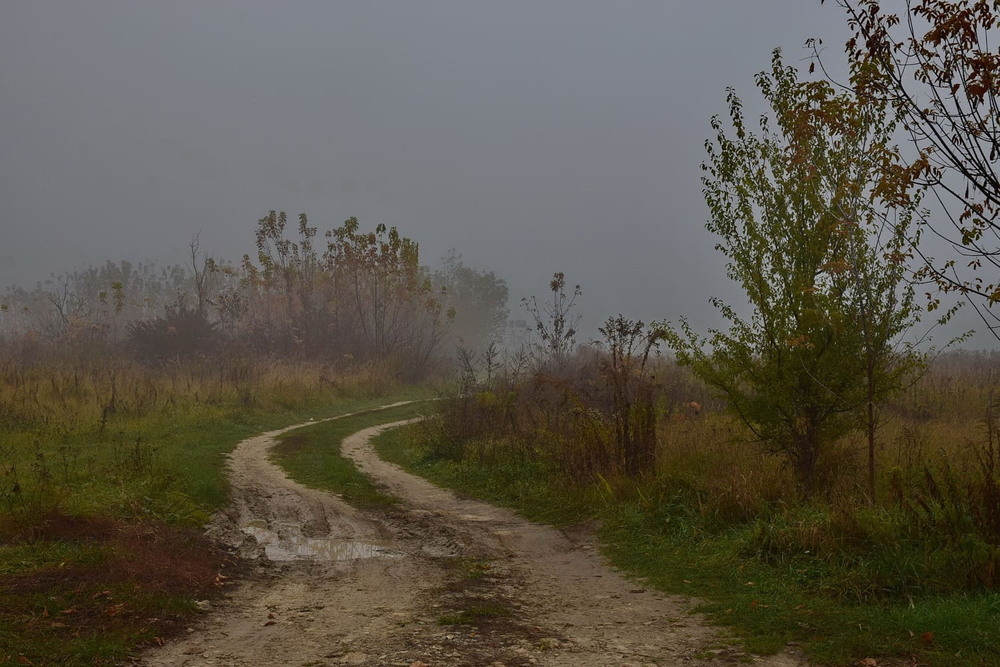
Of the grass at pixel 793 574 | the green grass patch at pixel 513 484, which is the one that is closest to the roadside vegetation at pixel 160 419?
the green grass patch at pixel 513 484

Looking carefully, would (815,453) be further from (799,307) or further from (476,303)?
(476,303)

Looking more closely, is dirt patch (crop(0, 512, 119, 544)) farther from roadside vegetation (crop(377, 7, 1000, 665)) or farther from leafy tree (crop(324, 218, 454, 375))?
leafy tree (crop(324, 218, 454, 375))

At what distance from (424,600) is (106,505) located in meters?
4.94

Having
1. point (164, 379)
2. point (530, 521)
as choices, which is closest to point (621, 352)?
point (530, 521)

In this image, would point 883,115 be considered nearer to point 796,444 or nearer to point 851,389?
point 851,389

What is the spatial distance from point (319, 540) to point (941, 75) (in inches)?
333

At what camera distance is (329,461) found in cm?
1542

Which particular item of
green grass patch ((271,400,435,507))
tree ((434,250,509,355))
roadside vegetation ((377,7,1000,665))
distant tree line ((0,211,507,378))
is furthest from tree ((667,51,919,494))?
tree ((434,250,509,355))

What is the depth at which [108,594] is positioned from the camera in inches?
253

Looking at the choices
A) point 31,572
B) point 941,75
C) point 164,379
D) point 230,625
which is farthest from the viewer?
point 164,379

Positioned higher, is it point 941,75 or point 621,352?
point 941,75

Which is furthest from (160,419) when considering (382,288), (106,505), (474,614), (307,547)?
(382,288)

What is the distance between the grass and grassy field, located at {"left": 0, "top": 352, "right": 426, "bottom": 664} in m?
4.89

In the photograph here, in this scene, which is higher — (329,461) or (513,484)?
(329,461)
